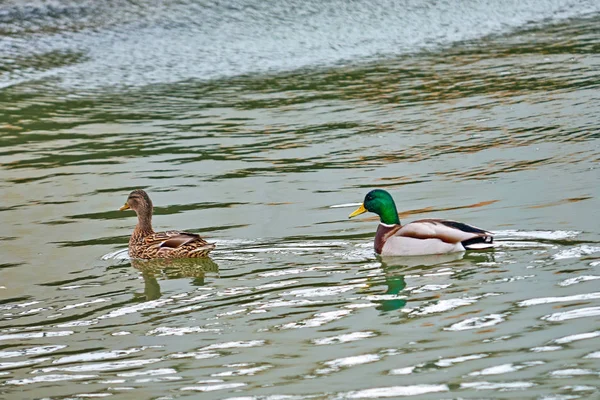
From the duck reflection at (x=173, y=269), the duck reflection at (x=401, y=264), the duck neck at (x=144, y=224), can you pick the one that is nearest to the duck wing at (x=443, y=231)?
the duck reflection at (x=401, y=264)

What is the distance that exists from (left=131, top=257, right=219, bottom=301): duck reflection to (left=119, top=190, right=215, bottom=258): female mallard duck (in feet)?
0.21

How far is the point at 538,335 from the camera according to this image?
775cm

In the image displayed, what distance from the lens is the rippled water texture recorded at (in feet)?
25.2

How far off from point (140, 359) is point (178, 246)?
3.26 metres

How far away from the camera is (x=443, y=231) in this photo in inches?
415

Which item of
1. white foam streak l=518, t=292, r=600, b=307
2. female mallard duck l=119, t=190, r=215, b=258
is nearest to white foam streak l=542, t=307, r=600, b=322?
white foam streak l=518, t=292, r=600, b=307

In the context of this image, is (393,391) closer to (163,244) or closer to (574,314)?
(574,314)

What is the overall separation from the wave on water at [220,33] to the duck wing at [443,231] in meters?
12.6

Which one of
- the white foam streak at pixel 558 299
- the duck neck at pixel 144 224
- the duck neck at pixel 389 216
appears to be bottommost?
the white foam streak at pixel 558 299

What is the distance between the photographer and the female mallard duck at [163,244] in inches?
436

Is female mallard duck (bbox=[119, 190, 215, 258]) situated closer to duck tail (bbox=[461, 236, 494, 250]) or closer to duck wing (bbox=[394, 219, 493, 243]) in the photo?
duck wing (bbox=[394, 219, 493, 243])

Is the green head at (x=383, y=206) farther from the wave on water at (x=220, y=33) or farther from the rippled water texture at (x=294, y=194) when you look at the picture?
the wave on water at (x=220, y=33)

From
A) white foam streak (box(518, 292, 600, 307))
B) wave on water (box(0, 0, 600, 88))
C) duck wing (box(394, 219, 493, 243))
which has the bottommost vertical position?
white foam streak (box(518, 292, 600, 307))

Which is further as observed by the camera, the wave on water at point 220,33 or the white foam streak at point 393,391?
the wave on water at point 220,33
